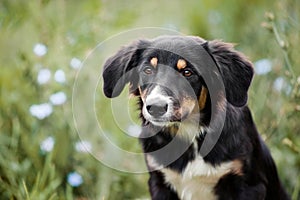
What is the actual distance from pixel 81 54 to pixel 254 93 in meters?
1.36

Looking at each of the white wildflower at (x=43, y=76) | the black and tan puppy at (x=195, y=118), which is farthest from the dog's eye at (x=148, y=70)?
the white wildflower at (x=43, y=76)

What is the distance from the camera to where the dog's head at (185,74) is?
3369 millimetres

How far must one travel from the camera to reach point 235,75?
3.47m

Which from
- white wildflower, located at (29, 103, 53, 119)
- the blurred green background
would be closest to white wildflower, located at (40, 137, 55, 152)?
the blurred green background

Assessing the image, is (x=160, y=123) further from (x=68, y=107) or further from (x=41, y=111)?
(x=68, y=107)

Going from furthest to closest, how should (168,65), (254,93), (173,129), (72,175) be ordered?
(254,93)
(72,175)
(173,129)
(168,65)

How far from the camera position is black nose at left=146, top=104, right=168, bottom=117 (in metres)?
3.27

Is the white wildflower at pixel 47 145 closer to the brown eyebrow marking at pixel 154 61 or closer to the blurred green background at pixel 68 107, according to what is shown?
the blurred green background at pixel 68 107

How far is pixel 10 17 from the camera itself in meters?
5.11

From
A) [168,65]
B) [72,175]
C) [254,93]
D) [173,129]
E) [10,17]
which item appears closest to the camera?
[168,65]

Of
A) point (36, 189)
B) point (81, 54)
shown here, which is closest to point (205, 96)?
point (36, 189)

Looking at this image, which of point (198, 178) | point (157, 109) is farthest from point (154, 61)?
point (198, 178)

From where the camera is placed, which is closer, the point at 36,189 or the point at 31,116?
the point at 36,189

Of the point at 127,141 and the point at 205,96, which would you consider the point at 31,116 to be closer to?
the point at 127,141
